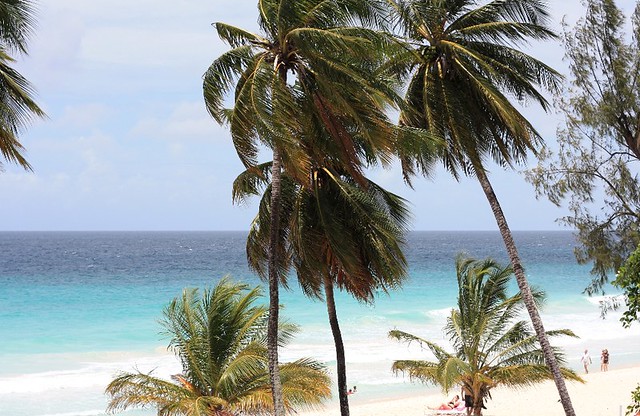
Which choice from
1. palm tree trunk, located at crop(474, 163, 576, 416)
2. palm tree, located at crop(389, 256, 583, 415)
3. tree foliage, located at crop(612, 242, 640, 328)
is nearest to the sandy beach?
palm tree, located at crop(389, 256, 583, 415)

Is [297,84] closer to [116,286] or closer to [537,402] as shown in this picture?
[537,402]

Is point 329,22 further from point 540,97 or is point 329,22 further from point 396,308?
point 396,308

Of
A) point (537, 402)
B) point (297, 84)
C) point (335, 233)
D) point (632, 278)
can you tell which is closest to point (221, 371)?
point (335, 233)

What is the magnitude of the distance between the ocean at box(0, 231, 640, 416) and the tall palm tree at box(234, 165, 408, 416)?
509 millimetres

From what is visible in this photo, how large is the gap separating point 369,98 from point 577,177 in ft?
27.6

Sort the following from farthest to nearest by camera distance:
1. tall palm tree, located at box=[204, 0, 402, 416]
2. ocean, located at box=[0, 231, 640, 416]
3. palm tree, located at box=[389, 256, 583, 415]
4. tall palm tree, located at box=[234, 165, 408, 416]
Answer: ocean, located at box=[0, 231, 640, 416] < palm tree, located at box=[389, 256, 583, 415] < tall palm tree, located at box=[234, 165, 408, 416] < tall palm tree, located at box=[204, 0, 402, 416]

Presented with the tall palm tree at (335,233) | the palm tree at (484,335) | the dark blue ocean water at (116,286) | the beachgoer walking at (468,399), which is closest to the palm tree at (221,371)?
the tall palm tree at (335,233)

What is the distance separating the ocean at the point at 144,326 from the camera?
32.3 meters

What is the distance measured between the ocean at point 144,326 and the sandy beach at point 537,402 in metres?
2.08

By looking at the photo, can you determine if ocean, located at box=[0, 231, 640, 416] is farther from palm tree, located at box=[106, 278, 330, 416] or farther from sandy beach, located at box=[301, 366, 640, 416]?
palm tree, located at box=[106, 278, 330, 416]

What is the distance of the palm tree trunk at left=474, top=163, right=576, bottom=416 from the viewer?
1494 centimetres

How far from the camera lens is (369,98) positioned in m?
11.4

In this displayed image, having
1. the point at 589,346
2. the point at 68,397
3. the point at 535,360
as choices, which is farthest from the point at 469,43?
the point at 589,346

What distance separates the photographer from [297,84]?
467 inches
